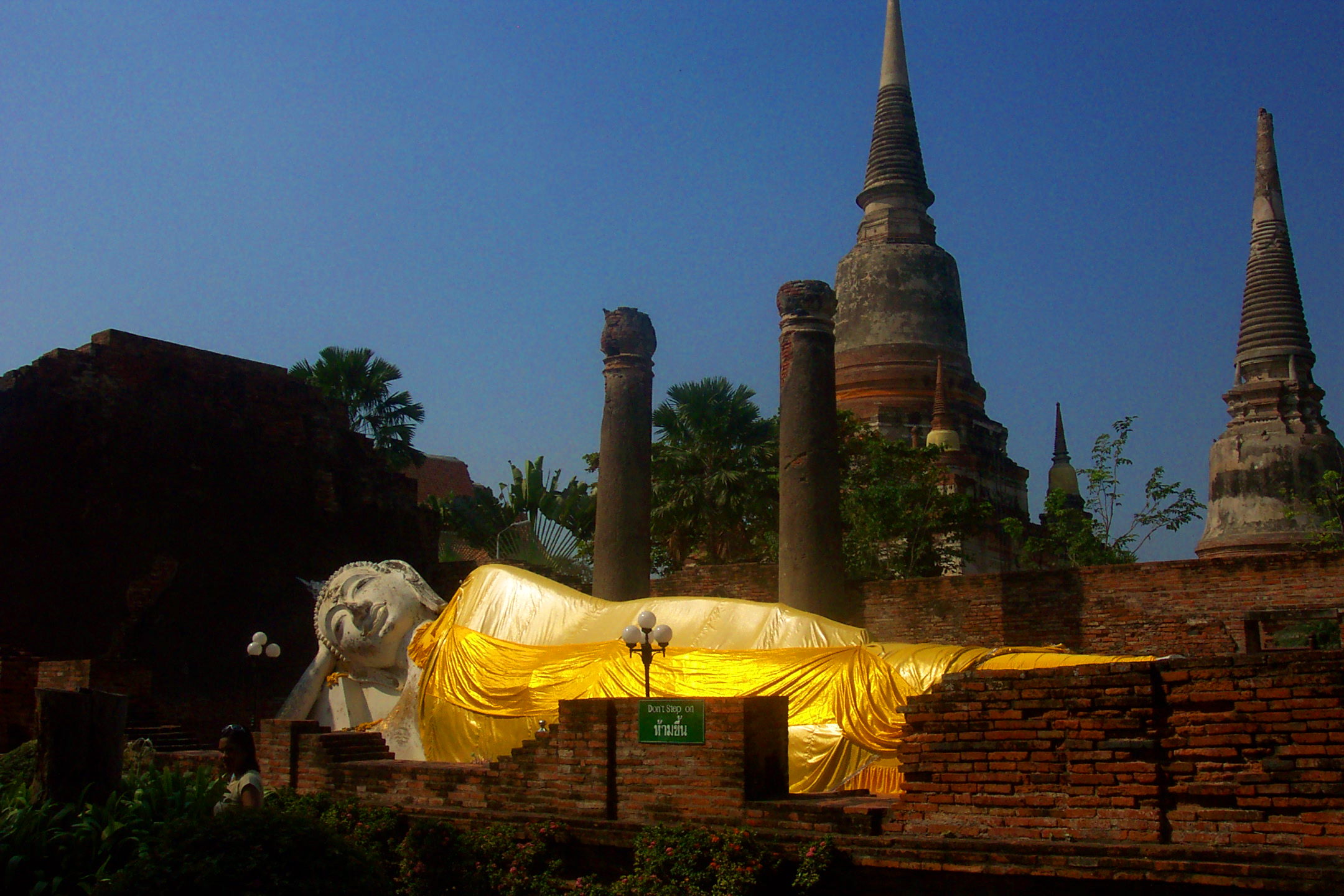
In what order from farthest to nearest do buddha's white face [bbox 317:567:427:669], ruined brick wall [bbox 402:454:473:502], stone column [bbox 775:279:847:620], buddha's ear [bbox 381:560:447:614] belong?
ruined brick wall [bbox 402:454:473:502]
stone column [bbox 775:279:847:620]
buddha's ear [bbox 381:560:447:614]
buddha's white face [bbox 317:567:427:669]

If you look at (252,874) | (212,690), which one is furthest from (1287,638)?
(212,690)

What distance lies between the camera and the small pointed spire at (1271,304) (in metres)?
25.1

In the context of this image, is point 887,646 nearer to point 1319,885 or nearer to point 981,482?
point 1319,885

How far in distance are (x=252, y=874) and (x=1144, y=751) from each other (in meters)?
4.24

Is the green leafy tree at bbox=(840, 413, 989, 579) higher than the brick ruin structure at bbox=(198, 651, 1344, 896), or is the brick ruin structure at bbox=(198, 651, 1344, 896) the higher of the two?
the green leafy tree at bbox=(840, 413, 989, 579)

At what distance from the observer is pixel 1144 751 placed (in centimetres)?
601

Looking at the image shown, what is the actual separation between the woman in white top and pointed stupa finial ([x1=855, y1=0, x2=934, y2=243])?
31041 mm

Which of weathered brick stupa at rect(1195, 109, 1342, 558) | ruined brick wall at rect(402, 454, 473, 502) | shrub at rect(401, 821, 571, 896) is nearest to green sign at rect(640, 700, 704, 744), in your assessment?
shrub at rect(401, 821, 571, 896)

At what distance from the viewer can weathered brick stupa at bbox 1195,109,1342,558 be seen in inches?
938

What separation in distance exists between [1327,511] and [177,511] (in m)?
20.0

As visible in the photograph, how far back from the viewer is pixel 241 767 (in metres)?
7.29

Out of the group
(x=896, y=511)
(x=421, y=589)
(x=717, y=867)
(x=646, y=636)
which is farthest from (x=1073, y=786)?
(x=896, y=511)

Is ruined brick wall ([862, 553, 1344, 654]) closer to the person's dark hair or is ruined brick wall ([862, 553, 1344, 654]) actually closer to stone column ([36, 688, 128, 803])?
the person's dark hair

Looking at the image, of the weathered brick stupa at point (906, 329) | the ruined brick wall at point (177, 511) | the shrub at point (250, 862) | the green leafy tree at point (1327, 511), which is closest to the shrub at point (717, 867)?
Result: the shrub at point (250, 862)
